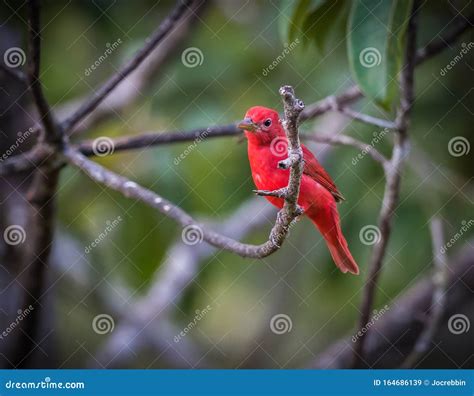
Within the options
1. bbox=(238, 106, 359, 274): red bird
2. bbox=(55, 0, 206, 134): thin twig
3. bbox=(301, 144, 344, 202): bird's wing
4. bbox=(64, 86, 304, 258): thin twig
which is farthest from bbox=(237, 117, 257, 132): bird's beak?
bbox=(55, 0, 206, 134): thin twig

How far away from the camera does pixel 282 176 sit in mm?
3330

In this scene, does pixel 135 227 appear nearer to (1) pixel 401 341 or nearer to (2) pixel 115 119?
(2) pixel 115 119

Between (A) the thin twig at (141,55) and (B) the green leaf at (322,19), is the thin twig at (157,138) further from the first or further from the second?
(B) the green leaf at (322,19)

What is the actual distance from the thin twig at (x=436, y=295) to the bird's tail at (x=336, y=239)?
0.48 m

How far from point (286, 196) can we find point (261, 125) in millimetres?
876

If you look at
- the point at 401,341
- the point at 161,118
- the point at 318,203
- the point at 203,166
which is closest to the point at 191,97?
the point at 161,118

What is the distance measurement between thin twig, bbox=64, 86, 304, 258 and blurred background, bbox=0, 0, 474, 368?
936mm

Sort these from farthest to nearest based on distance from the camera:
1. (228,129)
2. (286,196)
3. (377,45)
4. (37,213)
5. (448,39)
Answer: (448,39)
(228,129)
(37,213)
(377,45)
(286,196)

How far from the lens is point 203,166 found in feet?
15.0

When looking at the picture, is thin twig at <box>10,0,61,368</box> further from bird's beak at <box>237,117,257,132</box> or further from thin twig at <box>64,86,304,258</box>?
bird's beak at <box>237,117,257,132</box>

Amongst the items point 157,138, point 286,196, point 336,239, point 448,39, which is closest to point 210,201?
point 157,138

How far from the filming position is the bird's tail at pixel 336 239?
145 inches

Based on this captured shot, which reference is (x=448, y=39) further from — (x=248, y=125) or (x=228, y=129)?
(x=248, y=125)

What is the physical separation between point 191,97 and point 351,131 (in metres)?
1.07
